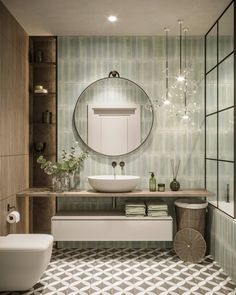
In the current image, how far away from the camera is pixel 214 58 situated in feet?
13.8

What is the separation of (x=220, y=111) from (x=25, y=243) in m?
2.42

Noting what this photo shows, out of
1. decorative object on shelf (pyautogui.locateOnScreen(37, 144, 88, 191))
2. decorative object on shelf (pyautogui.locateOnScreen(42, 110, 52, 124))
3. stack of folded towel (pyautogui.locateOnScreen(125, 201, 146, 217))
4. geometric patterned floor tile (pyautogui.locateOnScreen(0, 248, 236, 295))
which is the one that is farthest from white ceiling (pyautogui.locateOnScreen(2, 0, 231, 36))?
geometric patterned floor tile (pyautogui.locateOnScreen(0, 248, 236, 295))

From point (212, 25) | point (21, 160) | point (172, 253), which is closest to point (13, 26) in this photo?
point (21, 160)

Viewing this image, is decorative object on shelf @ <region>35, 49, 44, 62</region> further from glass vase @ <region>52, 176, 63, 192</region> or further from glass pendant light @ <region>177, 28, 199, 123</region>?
glass pendant light @ <region>177, 28, 199, 123</region>

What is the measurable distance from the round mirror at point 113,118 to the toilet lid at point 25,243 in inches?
59.4

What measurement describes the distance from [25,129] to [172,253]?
227cm

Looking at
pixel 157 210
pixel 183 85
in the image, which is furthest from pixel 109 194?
pixel 183 85

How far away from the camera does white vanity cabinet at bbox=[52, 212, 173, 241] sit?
3865 millimetres

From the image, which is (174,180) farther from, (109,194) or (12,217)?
(12,217)

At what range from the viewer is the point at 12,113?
3.78 metres

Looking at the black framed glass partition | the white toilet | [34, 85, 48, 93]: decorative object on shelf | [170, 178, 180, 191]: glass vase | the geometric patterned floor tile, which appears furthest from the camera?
[34, 85, 48, 93]: decorative object on shelf

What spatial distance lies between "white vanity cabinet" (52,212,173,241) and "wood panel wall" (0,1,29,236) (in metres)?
0.55

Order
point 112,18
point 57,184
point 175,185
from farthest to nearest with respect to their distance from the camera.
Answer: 1. point 175,185
2. point 57,184
3. point 112,18

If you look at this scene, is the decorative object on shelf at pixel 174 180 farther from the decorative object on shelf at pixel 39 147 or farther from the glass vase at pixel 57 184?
the decorative object on shelf at pixel 39 147
